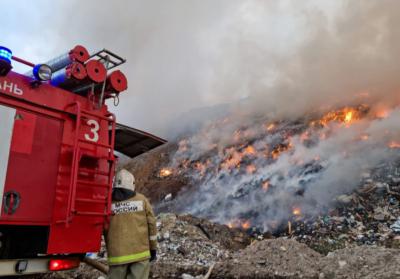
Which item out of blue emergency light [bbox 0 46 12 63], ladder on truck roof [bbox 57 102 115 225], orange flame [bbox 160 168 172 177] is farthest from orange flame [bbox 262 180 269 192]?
blue emergency light [bbox 0 46 12 63]

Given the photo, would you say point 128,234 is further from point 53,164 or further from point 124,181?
point 53,164

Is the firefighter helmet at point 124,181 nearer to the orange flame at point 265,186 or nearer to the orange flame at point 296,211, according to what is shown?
the orange flame at point 296,211

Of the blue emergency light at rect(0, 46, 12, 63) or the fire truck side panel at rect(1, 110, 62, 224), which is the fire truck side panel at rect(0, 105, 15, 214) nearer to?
the fire truck side panel at rect(1, 110, 62, 224)

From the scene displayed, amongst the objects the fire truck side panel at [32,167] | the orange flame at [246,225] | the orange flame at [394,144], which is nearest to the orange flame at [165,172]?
the orange flame at [246,225]

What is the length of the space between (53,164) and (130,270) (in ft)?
4.34

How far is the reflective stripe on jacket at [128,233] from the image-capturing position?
3.73 metres

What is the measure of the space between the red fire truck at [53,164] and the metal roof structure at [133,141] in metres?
0.45

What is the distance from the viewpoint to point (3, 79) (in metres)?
3.26

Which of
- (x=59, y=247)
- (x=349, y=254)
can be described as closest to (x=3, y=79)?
(x=59, y=247)

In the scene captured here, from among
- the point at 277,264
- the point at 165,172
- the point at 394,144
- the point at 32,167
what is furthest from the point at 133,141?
the point at 165,172

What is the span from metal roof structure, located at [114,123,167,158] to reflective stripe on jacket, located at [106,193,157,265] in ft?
2.83

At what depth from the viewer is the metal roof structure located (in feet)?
14.4

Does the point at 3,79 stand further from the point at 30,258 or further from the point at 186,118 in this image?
the point at 186,118

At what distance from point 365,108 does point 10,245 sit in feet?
56.2
